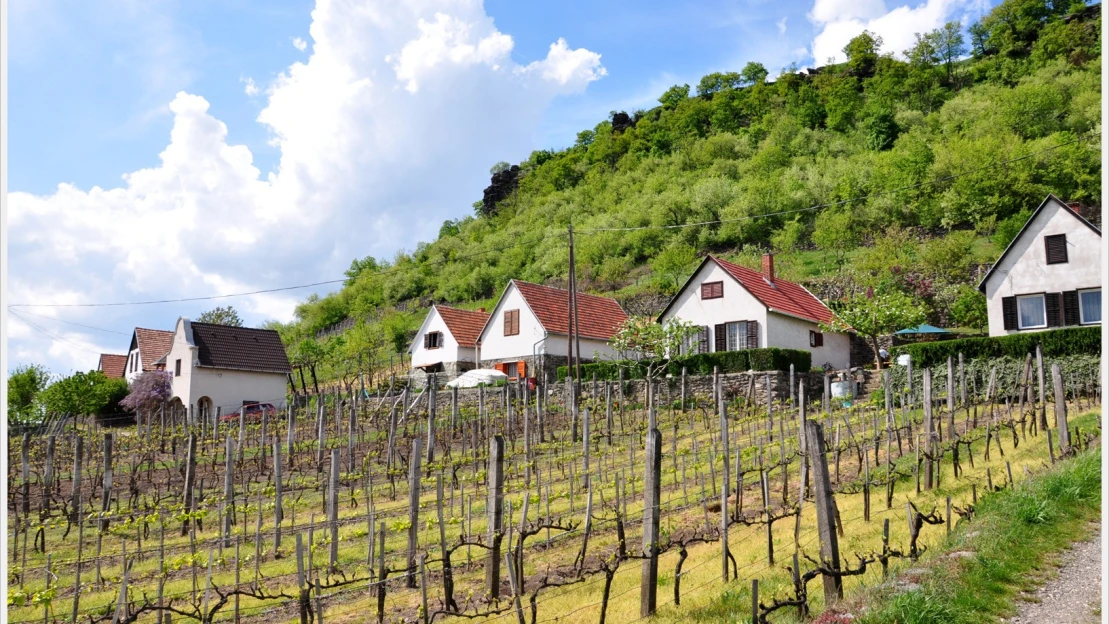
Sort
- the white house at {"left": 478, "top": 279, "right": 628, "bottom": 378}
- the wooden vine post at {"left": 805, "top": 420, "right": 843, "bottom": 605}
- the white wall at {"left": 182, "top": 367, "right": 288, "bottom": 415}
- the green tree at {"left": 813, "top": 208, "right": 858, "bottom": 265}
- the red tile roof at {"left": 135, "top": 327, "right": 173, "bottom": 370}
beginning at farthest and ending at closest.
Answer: the green tree at {"left": 813, "top": 208, "right": 858, "bottom": 265} < the red tile roof at {"left": 135, "top": 327, "right": 173, "bottom": 370} < the white wall at {"left": 182, "top": 367, "right": 288, "bottom": 415} < the white house at {"left": 478, "top": 279, "right": 628, "bottom": 378} < the wooden vine post at {"left": 805, "top": 420, "right": 843, "bottom": 605}

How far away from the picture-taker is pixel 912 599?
7.29 metres

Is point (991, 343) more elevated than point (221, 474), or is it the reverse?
point (991, 343)

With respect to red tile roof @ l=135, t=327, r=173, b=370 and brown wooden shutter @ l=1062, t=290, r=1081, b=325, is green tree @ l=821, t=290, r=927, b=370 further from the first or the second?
red tile roof @ l=135, t=327, r=173, b=370

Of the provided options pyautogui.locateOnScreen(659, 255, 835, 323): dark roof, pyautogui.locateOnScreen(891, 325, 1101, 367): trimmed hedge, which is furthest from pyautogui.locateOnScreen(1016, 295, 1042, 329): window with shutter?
pyautogui.locateOnScreen(659, 255, 835, 323): dark roof

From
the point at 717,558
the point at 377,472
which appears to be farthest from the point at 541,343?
the point at 717,558

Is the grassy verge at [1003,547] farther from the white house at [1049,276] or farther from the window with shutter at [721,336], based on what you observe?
the window with shutter at [721,336]

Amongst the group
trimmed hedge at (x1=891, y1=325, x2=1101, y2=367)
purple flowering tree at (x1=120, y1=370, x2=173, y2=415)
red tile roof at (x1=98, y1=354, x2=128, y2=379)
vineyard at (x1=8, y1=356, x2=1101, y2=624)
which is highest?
red tile roof at (x1=98, y1=354, x2=128, y2=379)

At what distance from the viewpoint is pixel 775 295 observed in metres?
37.4

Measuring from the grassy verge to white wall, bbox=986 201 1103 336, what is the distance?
1898 centimetres

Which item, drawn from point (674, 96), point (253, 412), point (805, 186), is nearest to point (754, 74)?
point (674, 96)

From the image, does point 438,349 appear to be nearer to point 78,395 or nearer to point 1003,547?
point 78,395

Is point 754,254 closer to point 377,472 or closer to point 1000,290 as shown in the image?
point 1000,290

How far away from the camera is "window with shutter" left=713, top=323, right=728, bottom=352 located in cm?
3629

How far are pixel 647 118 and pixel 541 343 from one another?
10710 cm
